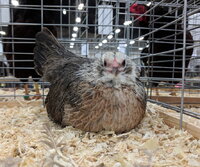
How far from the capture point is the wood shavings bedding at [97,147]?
845mm

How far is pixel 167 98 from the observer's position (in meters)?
2.31

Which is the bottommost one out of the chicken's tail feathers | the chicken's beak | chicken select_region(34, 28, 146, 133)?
chicken select_region(34, 28, 146, 133)

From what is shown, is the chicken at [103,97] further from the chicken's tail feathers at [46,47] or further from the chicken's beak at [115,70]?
the chicken's tail feathers at [46,47]

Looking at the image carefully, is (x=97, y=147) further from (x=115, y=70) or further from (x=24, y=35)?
(x=24, y=35)

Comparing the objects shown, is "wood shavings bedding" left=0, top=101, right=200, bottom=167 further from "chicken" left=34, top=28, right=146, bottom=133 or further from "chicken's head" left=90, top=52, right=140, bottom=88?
"chicken's head" left=90, top=52, right=140, bottom=88

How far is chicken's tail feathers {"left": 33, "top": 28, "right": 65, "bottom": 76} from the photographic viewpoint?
1880 mm

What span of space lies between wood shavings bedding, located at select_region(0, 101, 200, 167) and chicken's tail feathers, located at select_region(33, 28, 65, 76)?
2.35 ft

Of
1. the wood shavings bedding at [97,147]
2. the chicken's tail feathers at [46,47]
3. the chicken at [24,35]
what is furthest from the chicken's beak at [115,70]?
the chicken at [24,35]

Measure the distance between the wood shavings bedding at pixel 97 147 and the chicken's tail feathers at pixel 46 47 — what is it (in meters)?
0.72

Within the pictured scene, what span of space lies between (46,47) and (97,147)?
1214 millimetres

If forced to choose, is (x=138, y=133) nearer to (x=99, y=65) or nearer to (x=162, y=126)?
(x=162, y=126)

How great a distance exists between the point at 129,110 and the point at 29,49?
1.82m

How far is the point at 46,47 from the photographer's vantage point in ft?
6.25

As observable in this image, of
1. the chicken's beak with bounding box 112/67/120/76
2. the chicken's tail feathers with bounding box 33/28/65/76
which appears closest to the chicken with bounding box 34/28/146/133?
the chicken's beak with bounding box 112/67/120/76
